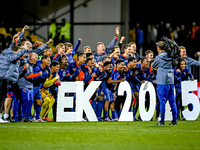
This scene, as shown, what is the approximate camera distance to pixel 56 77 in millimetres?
10945

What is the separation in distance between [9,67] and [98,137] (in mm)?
3537

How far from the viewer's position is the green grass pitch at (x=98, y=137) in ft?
22.0

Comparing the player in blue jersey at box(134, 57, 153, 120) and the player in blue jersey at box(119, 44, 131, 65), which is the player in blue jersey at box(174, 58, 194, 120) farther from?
the player in blue jersey at box(119, 44, 131, 65)

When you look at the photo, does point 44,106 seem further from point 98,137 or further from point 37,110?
point 98,137

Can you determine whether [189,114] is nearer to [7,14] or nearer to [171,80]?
[171,80]

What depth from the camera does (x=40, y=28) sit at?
22719 millimetres

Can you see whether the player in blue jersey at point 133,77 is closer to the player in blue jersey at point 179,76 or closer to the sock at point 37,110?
the player in blue jersey at point 179,76

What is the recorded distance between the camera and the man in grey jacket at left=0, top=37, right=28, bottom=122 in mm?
10016

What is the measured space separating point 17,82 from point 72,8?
1208 cm

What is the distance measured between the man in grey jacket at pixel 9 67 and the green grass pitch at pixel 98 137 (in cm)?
101

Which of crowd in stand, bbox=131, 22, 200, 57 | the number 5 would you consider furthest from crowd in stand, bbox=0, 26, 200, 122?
crowd in stand, bbox=131, 22, 200, 57

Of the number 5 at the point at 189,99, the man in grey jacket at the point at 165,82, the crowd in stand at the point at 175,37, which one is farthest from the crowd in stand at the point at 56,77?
the crowd in stand at the point at 175,37

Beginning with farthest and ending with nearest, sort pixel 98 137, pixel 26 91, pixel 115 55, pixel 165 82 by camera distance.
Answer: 1. pixel 115 55
2. pixel 26 91
3. pixel 165 82
4. pixel 98 137

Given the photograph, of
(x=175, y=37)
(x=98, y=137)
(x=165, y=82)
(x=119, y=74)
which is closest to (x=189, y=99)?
(x=119, y=74)
